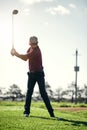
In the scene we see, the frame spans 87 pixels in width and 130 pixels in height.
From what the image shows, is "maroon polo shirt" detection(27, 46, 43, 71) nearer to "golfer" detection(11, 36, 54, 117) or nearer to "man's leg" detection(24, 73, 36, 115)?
"golfer" detection(11, 36, 54, 117)

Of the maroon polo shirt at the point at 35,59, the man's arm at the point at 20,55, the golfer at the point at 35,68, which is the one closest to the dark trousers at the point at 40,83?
the golfer at the point at 35,68

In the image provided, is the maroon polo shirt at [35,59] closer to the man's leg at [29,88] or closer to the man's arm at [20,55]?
the man's arm at [20,55]

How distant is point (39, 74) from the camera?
9.54 meters

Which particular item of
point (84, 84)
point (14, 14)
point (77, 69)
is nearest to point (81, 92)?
point (84, 84)

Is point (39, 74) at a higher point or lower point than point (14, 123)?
higher

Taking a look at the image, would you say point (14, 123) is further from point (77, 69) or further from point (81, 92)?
point (81, 92)

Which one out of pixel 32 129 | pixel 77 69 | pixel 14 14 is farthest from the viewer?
pixel 77 69

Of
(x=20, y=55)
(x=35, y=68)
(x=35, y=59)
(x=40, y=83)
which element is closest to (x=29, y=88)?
(x=40, y=83)

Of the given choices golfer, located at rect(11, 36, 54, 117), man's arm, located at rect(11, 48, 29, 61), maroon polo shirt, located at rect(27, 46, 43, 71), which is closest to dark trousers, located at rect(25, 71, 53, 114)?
golfer, located at rect(11, 36, 54, 117)

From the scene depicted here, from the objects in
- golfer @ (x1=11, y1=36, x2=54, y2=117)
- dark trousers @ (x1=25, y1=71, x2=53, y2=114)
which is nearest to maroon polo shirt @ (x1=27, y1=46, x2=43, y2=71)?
golfer @ (x1=11, y1=36, x2=54, y2=117)

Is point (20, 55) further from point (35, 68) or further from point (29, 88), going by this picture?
point (29, 88)

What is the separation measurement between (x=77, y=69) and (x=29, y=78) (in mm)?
42484

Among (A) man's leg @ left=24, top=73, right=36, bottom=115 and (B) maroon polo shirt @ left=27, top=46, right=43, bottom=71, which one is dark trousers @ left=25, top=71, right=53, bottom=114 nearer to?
(A) man's leg @ left=24, top=73, right=36, bottom=115

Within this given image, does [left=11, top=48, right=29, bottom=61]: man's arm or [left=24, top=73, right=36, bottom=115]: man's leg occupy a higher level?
[left=11, top=48, right=29, bottom=61]: man's arm
